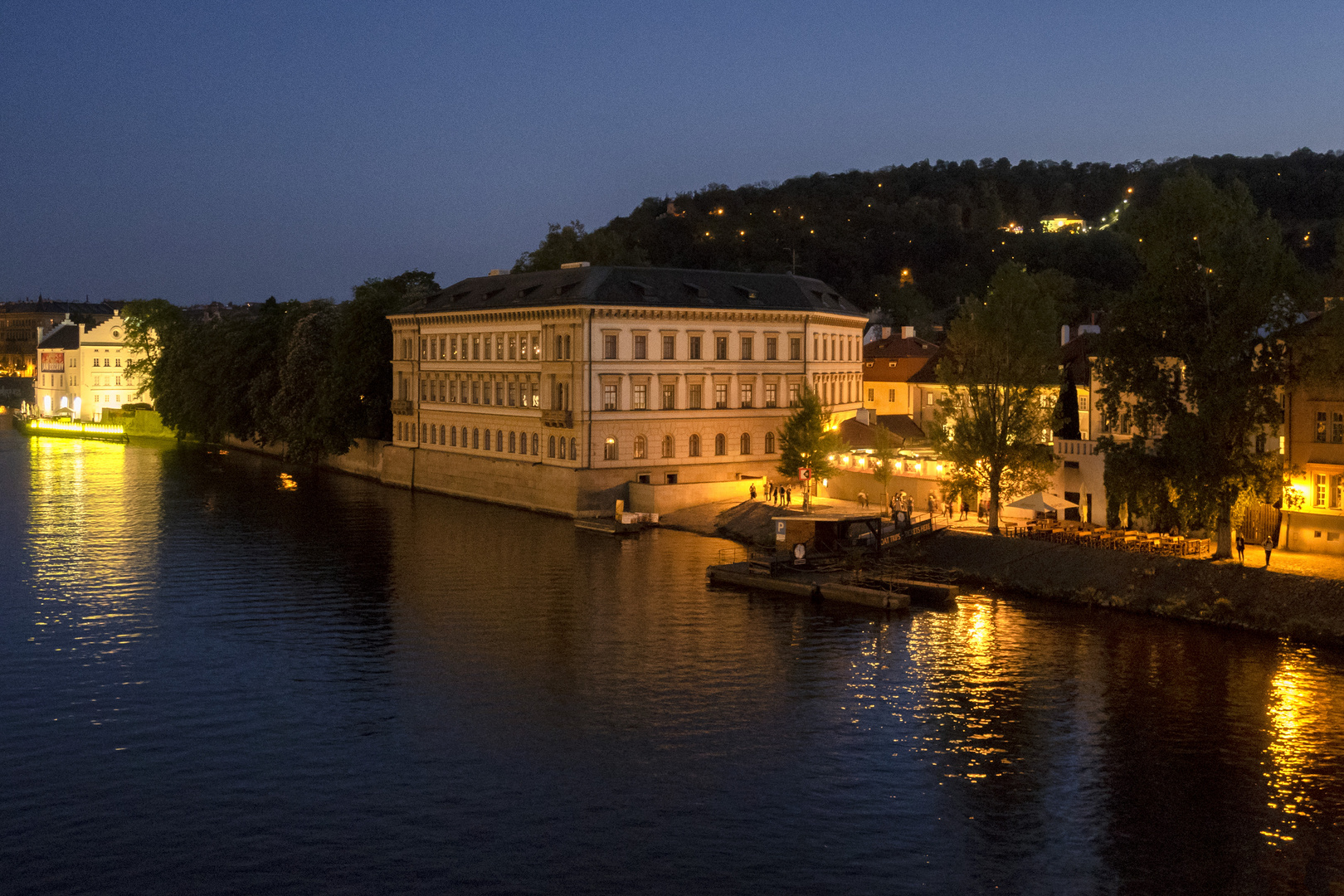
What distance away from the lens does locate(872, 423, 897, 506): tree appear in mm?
69250

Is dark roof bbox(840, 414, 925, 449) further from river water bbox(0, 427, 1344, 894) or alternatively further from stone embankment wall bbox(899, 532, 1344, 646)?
river water bbox(0, 427, 1344, 894)

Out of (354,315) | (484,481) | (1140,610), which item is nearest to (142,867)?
(1140,610)

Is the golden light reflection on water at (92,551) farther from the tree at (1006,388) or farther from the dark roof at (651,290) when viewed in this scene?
the tree at (1006,388)

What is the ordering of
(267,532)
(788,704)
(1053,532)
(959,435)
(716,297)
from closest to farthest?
(788,704) → (1053,532) → (959,435) → (267,532) → (716,297)

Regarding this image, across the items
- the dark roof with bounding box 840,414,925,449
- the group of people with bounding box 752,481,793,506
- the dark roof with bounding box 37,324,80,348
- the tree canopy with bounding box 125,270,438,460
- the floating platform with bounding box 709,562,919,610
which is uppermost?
the dark roof with bounding box 37,324,80,348

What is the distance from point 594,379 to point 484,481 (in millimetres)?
13445

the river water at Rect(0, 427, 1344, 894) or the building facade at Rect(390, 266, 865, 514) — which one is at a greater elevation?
the building facade at Rect(390, 266, 865, 514)

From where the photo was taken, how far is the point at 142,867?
83.8 feet

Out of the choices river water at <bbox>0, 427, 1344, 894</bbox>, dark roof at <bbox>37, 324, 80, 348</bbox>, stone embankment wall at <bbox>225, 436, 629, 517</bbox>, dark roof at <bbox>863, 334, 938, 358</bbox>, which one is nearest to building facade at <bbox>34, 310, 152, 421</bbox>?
dark roof at <bbox>37, 324, 80, 348</bbox>

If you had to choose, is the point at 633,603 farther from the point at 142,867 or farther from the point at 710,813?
the point at 142,867

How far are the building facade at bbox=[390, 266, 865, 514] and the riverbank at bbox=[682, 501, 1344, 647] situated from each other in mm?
23187

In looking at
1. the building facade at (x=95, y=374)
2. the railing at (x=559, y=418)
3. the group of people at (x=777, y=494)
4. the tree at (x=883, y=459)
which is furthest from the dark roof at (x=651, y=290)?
the building facade at (x=95, y=374)

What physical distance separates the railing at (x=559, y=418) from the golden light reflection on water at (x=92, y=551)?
2311 centimetres

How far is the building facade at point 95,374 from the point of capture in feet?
565
